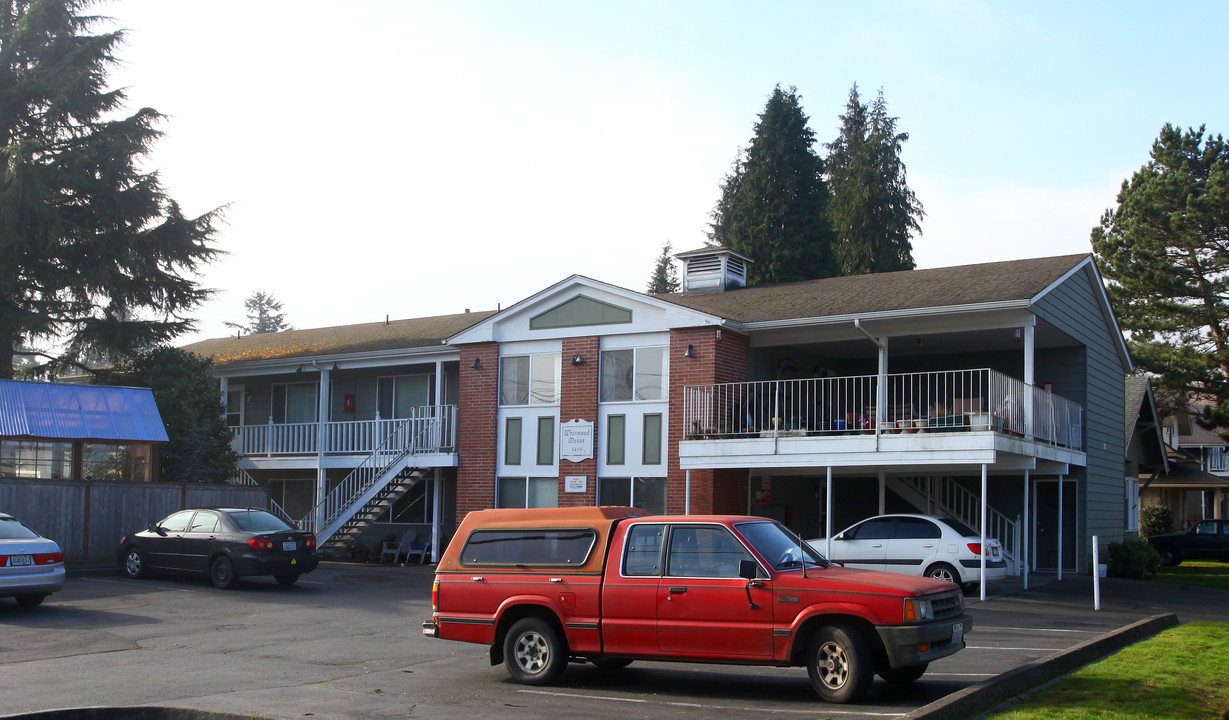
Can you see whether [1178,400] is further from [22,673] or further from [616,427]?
[22,673]

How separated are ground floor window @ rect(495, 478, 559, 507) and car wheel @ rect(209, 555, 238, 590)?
7.00 metres

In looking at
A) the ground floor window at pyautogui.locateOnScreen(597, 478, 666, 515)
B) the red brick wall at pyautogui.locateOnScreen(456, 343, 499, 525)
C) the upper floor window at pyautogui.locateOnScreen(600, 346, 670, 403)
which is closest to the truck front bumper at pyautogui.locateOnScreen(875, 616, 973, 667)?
the ground floor window at pyautogui.locateOnScreen(597, 478, 666, 515)

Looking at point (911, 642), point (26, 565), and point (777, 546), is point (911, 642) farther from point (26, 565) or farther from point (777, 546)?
point (26, 565)

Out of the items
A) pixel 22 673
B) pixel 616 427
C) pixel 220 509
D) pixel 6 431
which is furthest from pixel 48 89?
pixel 22 673

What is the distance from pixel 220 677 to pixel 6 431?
43.9ft

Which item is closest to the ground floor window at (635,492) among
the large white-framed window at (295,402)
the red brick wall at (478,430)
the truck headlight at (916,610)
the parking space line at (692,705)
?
the red brick wall at (478,430)

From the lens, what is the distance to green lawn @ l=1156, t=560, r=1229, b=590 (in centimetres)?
2552

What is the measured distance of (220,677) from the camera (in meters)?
11.0

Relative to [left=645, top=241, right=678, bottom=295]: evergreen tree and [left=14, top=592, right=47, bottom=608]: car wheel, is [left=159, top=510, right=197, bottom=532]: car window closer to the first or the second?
[left=14, top=592, right=47, bottom=608]: car wheel

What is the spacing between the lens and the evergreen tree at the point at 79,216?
28594 mm

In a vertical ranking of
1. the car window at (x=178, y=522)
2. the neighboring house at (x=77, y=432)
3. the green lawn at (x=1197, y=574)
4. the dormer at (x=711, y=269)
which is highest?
the dormer at (x=711, y=269)

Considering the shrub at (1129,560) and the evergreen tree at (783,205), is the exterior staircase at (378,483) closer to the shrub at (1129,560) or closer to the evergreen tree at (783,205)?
the shrub at (1129,560)

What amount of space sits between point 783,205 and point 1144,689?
42580mm

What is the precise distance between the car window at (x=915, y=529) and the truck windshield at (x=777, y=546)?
9.19m
